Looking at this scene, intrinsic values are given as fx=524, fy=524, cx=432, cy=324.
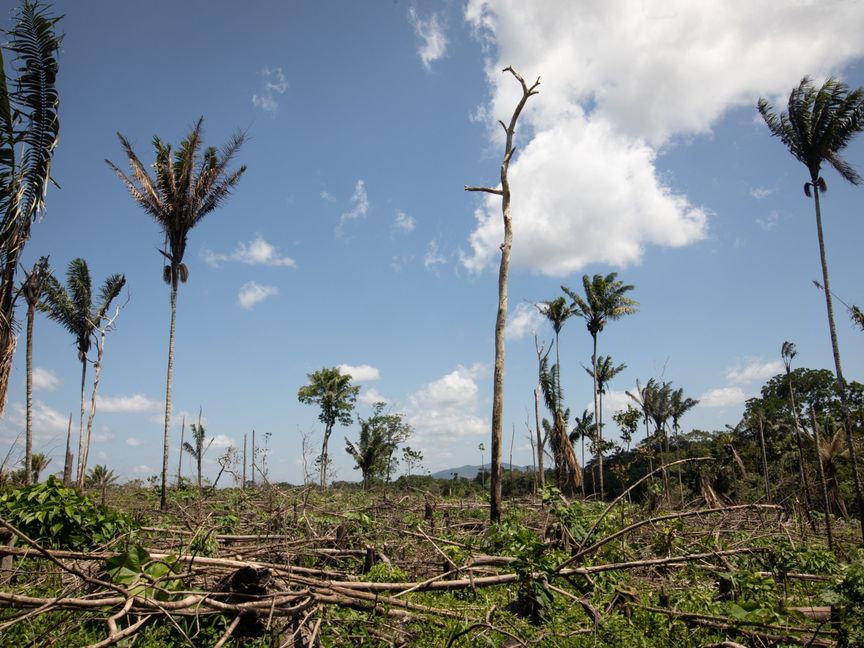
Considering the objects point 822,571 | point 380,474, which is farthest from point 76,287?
point 822,571

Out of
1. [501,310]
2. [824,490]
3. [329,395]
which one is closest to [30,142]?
[501,310]

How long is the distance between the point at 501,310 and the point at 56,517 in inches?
308

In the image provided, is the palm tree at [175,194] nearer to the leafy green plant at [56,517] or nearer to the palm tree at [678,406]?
the leafy green plant at [56,517]

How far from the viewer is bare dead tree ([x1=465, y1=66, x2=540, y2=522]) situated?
32.0 feet

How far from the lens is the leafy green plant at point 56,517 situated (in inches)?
248

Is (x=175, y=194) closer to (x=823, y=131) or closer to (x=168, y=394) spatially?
(x=168, y=394)

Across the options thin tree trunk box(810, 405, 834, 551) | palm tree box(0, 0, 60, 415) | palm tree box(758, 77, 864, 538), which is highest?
palm tree box(758, 77, 864, 538)

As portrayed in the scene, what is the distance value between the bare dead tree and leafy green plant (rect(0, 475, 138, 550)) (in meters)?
5.89

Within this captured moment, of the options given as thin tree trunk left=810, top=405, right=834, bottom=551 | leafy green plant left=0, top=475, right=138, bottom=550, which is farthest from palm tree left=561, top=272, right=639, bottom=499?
leafy green plant left=0, top=475, right=138, bottom=550

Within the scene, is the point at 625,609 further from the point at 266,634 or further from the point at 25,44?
the point at 25,44

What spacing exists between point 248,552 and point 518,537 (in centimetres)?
251

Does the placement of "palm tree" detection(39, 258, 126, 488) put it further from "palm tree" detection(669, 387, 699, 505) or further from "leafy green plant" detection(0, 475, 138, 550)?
"palm tree" detection(669, 387, 699, 505)

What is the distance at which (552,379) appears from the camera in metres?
28.6

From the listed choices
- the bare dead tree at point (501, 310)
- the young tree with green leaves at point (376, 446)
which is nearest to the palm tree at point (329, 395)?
the young tree with green leaves at point (376, 446)
